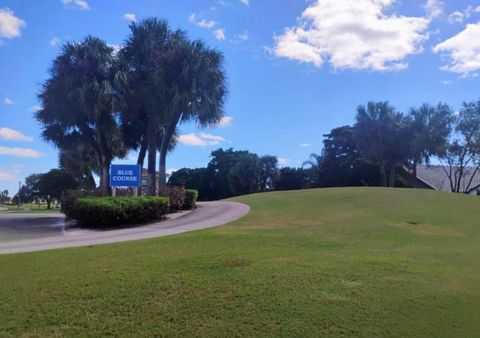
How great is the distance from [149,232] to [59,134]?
1556 cm

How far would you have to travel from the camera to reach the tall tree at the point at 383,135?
139 ft

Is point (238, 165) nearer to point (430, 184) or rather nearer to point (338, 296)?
point (430, 184)

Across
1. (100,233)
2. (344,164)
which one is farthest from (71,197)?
(344,164)

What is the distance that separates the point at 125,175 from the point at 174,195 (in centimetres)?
308

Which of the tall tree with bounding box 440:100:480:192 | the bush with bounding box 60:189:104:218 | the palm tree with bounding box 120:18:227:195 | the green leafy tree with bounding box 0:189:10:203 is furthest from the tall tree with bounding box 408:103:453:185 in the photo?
the green leafy tree with bounding box 0:189:10:203

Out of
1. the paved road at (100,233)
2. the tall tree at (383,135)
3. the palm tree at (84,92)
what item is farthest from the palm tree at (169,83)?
the tall tree at (383,135)

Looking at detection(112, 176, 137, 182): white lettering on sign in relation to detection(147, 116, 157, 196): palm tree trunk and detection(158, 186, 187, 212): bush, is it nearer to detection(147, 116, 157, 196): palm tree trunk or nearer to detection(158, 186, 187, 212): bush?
detection(158, 186, 187, 212): bush

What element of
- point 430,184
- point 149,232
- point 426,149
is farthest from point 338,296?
point 430,184

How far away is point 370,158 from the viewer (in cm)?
4500

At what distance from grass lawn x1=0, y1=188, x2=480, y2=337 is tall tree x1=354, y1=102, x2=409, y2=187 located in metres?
32.1

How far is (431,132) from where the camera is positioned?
40812mm

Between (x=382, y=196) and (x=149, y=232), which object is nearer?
(x=149, y=232)

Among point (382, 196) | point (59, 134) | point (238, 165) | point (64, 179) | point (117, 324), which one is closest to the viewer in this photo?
point (117, 324)

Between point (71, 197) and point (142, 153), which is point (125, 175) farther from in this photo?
point (142, 153)
